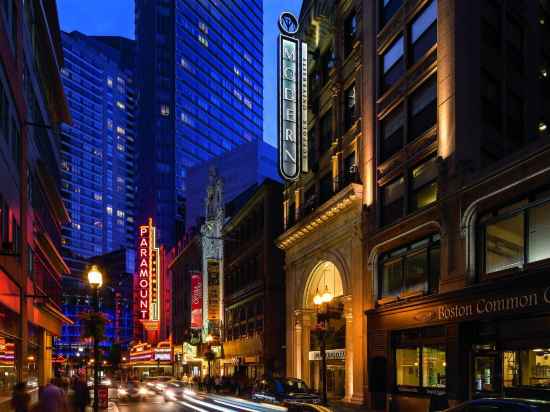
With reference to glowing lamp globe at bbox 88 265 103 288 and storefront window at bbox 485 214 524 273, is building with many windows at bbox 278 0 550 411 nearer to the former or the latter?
storefront window at bbox 485 214 524 273

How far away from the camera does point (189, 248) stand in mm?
77875

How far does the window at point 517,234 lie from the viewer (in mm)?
19000

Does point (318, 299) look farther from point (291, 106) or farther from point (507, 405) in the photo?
point (507, 405)

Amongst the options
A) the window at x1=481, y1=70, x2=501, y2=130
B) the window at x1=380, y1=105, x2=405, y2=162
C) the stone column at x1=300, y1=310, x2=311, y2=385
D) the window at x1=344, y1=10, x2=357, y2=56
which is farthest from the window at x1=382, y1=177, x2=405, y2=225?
the stone column at x1=300, y1=310, x2=311, y2=385

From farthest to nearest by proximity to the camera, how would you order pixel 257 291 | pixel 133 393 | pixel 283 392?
pixel 257 291 → pixel 133 393 → pixel 283 392

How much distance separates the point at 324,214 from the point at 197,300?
36.7m

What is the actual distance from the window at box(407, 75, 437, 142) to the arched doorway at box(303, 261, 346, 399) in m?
9.95

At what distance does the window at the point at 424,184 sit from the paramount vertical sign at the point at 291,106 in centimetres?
1075

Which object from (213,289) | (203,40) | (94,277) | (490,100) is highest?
(203,40)

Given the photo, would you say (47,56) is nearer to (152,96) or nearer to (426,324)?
(426,324)

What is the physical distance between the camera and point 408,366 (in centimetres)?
2645

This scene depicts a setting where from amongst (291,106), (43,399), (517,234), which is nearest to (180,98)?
(291,106)

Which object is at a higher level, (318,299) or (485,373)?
(318,299)

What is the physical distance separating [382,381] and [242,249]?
32044 millimetres
